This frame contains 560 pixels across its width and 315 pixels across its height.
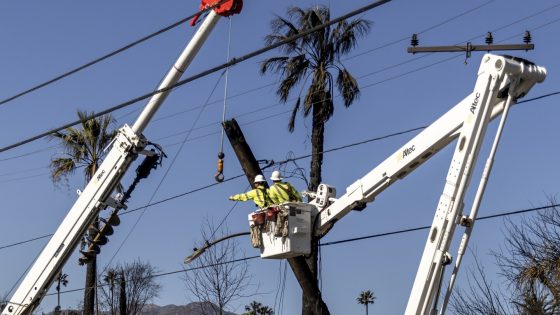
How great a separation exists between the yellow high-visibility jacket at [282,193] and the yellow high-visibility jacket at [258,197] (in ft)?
0.27

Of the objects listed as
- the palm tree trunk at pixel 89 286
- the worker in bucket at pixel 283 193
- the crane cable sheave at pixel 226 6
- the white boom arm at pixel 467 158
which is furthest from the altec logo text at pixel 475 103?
the palm tree trunk at pixel 89 286

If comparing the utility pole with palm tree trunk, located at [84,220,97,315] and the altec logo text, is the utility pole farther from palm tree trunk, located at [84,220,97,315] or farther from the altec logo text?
palm tree trunk, located at [84,220,97,315]

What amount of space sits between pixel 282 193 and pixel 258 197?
1.30ft

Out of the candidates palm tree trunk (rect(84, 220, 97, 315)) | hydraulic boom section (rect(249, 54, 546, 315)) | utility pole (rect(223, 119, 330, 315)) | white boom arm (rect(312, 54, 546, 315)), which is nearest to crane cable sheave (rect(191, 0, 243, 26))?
utility pole (rect(223, 119, 330, 315))

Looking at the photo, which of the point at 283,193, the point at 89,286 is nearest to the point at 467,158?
the point at 283,193

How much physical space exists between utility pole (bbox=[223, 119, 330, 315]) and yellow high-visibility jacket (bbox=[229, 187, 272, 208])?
1889 mm

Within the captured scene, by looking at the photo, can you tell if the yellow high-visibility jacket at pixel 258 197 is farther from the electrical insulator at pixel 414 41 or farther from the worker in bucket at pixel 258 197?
A: the electrical insulator at pixel 414 41

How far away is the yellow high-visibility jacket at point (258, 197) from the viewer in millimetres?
18953

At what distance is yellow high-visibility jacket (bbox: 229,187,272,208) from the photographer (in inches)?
746

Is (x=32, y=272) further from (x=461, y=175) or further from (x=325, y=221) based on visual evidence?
(x=461, y=175)

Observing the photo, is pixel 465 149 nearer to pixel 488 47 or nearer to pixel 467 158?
pixel 467 158

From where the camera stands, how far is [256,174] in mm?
21922

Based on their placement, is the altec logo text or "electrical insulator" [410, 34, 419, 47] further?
"electrical insulator" [410, 34, 419, 47]

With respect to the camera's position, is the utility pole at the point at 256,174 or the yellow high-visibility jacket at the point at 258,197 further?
the utility pole at the point at 256,174
